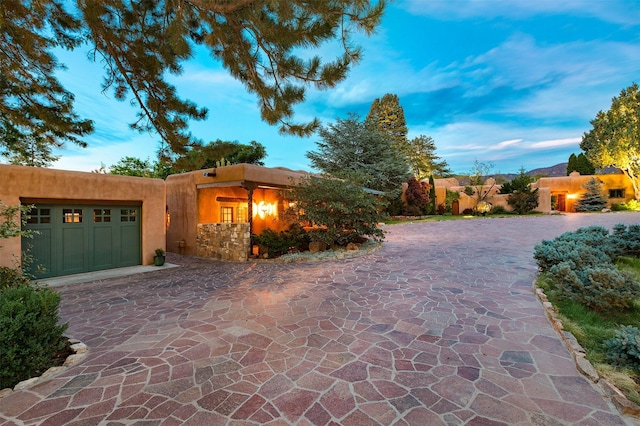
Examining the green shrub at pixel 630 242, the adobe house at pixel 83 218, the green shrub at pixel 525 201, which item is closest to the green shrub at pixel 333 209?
the adobe house at pixel 83 218

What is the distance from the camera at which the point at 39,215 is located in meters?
7.02

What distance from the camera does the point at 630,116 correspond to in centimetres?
2264

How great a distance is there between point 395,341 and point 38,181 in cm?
902

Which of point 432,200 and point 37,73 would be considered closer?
point 37,73

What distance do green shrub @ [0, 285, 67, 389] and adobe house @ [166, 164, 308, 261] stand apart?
6.28 meters

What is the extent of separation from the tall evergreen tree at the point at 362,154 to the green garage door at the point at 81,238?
50.4ft

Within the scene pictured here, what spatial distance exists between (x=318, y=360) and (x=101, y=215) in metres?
8.40

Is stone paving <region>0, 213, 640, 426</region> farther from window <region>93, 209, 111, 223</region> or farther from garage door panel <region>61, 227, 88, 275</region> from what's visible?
window <region>93, 209, 111, 223</region>

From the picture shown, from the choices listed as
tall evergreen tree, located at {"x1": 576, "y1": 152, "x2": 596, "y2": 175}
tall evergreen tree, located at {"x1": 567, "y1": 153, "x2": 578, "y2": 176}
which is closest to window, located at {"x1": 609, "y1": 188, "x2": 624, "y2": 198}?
tall evergreen tree, located at {"x1": 576, "y1": 152, "x2": 596, "y2": 175}

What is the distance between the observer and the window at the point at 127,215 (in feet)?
28.0

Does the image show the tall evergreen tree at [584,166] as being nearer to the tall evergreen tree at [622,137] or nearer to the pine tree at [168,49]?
the tall evergreen tree at [622,137]

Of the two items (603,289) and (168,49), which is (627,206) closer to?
(603,289)

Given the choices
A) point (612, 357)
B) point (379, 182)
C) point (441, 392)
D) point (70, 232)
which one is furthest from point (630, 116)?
point (70, 232)

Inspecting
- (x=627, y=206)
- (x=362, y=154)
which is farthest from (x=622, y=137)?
(x=362, y=154)
